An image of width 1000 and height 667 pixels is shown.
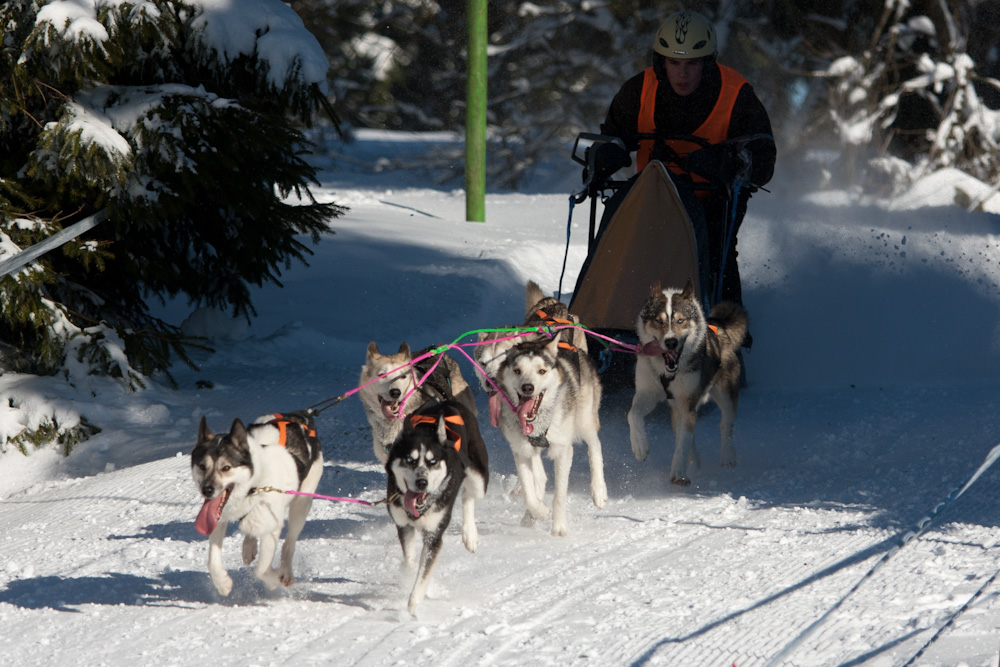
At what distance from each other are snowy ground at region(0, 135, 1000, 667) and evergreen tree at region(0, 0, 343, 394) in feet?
1.44

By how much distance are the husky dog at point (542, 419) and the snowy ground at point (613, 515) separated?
16 cm

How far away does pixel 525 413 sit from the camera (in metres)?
4.13

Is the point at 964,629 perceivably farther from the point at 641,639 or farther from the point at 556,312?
the point at 556,312

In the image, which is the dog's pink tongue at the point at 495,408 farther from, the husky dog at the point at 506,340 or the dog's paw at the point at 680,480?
the dog's paw at the point at 680,480

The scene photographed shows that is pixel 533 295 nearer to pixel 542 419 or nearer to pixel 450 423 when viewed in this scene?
pixel 542 419

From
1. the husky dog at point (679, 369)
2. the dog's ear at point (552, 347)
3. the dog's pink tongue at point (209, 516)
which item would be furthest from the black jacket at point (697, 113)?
the dog's pink tongue at point (209, 516)

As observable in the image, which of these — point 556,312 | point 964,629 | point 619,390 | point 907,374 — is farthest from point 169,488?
point 907,374

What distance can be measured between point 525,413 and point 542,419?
11 centimetres

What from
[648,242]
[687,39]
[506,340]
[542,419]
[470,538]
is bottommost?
[470,538]

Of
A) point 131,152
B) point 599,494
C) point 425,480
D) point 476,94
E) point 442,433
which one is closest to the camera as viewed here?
point 425,480

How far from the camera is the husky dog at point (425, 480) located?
3.32 m

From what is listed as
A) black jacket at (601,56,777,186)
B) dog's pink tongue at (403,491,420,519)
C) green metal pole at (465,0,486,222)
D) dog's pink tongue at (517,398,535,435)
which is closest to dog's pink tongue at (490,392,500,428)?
dog's pink tongue at (517,398,535,435)

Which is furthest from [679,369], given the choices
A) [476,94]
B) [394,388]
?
[476,94]

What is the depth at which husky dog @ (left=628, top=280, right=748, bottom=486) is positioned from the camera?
186 inches
